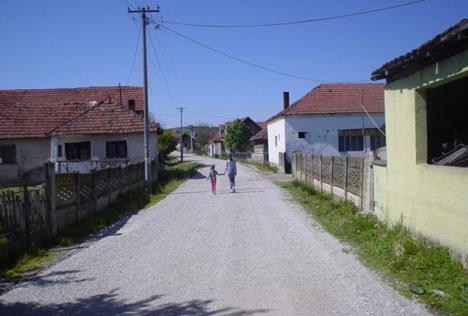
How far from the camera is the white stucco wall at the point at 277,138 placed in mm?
35438

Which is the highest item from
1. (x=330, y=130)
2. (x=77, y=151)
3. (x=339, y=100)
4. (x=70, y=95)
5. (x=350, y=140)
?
(x=70, y=95)

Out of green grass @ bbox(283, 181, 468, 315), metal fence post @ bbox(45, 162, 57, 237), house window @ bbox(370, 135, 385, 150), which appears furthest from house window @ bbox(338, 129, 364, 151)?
metal fence post @ bbox(45, 162, 57, 237)

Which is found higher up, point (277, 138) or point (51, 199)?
point (277, 138)

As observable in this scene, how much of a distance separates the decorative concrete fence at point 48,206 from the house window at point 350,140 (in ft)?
73.6

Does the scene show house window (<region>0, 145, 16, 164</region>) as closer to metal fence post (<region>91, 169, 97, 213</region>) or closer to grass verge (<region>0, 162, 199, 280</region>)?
grass verge (<region>0, 162, 199, 280</region>)

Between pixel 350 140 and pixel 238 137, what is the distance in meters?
33.9

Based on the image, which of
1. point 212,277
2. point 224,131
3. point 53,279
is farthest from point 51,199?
point 224,131

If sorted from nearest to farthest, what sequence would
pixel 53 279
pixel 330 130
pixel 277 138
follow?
pixel 53 279 < pixel 330 130 < pixel 277 138

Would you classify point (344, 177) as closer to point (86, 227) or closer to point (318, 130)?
point (86, 227)

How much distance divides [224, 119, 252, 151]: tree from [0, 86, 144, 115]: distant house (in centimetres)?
2992

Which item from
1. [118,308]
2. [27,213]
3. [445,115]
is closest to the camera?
[118,308]

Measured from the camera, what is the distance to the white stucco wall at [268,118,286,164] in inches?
1395

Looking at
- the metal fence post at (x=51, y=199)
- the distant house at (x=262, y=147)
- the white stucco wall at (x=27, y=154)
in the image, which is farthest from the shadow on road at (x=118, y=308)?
the distant house at (x=262, y=147)

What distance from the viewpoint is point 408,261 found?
6766 mm
